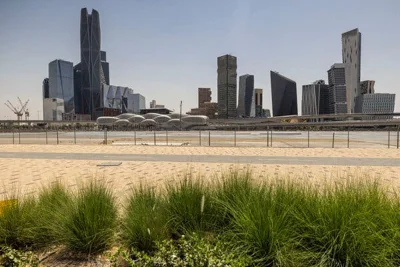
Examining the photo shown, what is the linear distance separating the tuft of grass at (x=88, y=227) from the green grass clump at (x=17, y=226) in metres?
0.55

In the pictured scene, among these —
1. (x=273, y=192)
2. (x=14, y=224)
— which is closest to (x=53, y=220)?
(x=14, y=224)

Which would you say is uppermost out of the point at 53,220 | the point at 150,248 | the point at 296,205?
the point at 296,205

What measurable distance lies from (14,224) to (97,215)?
144 centimetres

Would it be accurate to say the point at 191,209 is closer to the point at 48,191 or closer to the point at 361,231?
the point at 361,231

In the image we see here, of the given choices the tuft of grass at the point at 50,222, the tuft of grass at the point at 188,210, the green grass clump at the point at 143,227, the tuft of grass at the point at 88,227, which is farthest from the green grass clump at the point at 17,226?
the tuft of grass at the point at 188,210

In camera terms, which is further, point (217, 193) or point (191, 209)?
point (217, 193)

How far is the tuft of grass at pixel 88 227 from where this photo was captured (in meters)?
3.78

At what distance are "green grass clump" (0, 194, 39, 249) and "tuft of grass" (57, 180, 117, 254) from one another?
55 cm

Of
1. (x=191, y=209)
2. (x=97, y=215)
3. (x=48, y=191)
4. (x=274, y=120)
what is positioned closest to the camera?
(x=97, y=215)

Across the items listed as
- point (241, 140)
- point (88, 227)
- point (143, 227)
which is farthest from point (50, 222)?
point (241, 140)

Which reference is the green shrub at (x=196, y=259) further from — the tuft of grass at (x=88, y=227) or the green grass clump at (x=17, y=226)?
the green grass clump at (x=17, y=226)

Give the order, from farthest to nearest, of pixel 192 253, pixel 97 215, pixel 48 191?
pixel 48 191, pixel 97 215, pixel 192 253

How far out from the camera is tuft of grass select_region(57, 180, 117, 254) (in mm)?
3779

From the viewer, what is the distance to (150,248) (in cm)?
368
